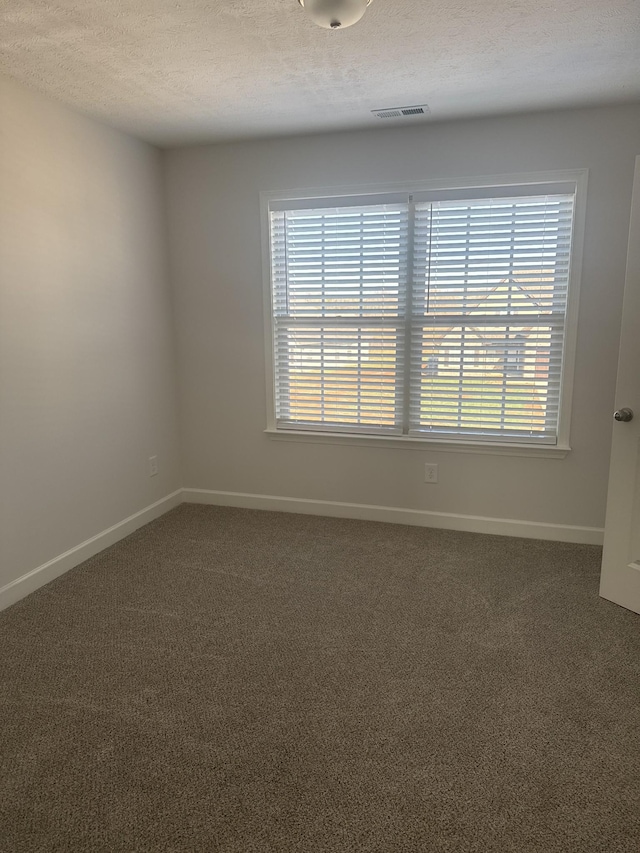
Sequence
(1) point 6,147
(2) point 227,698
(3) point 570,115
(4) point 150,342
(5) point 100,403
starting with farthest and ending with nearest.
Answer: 1. (4) point 150,342
2. (5) point 100,403
3. (3) point 570,115
4. (1) point 6,147
5. (2) point 227,698

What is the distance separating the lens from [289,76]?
8.40 feet

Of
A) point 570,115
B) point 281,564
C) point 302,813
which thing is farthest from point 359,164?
point 302,813

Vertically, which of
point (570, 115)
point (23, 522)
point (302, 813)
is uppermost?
point (570, 115)

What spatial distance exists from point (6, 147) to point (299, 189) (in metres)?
1.68

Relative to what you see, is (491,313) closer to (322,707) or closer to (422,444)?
(422,444)

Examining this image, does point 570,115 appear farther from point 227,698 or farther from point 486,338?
point 227,698

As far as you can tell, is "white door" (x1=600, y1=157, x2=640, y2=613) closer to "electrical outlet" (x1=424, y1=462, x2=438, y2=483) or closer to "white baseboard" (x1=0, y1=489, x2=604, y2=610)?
"white baseboard" (x1=0, y1=489, x2=604, y2=610)

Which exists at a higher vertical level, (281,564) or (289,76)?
(289,76)

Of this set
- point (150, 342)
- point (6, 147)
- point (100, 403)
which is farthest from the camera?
point (150, 342)

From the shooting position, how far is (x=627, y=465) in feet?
8.65

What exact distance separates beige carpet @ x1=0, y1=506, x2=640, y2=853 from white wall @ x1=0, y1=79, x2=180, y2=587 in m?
0.48

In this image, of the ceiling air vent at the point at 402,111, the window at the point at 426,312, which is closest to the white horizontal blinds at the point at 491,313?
the window at the point at 426,312

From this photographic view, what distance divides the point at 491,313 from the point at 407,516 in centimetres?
145

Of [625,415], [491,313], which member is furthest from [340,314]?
[625,415]
